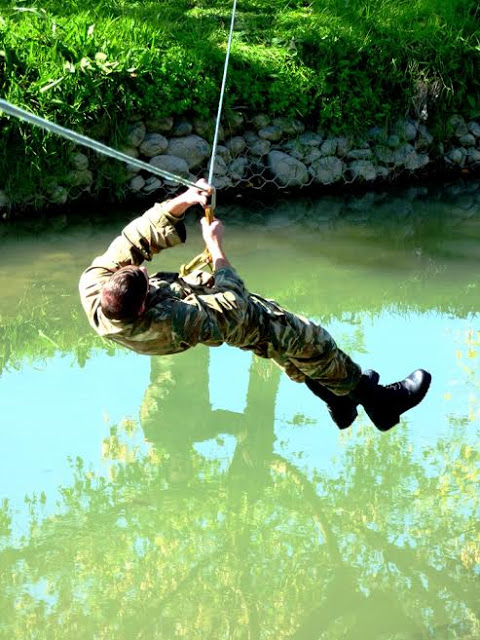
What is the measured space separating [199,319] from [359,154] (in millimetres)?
6114

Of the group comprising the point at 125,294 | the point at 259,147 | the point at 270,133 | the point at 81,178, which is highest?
the point at 125,294

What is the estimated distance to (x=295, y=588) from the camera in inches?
164

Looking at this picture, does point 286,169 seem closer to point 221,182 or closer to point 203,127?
point 221,182

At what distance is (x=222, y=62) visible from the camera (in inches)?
366

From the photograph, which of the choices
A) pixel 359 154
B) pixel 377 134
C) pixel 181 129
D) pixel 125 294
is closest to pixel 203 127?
pixel 181 129

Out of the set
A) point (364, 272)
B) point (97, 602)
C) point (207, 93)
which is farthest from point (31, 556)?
point (207, 93)

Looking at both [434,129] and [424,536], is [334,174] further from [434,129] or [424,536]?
[424,536]

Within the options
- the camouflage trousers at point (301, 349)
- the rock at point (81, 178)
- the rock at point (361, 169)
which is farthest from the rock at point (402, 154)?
the camouflage trousers at point (301, 349)

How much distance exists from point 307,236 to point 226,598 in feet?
15.2

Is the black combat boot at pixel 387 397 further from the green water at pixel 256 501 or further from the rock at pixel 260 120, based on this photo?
the rock at pixel 260 120

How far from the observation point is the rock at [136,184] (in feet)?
29.3

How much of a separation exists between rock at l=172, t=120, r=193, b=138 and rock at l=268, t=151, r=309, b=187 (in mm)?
819

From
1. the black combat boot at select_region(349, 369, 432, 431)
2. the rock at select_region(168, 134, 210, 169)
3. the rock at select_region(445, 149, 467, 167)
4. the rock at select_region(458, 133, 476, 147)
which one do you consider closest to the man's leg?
the black combat boot at select_region(349, 369, 432, 431)

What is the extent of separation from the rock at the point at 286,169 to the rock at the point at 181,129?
82 centimetres
